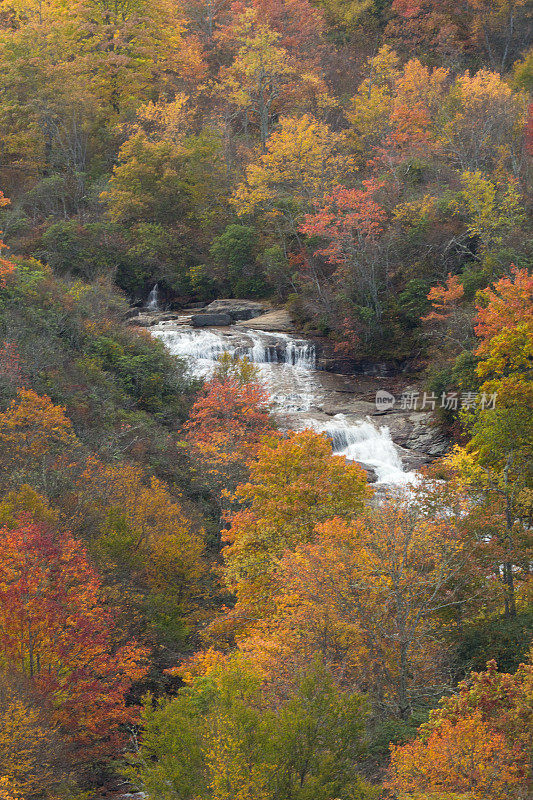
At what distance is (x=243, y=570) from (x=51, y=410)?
9.85 m

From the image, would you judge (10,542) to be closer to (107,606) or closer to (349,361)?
(107,606)

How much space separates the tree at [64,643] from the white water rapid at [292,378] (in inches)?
632

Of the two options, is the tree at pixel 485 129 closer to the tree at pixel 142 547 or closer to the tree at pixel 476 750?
the tree at pixel 142 547

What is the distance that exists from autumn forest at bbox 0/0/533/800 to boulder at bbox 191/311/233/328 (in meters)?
2.83

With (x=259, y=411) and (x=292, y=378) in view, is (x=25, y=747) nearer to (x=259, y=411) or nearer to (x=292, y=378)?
(x=259, y=411)

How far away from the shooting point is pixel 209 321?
44.9 metres

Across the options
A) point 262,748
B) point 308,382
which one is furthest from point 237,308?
point 262,748

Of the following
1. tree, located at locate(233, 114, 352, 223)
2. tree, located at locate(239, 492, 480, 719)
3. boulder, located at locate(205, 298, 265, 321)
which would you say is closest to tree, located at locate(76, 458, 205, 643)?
tree, located at locate(239, 492, 480, 719)

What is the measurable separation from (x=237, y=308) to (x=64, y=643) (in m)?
31.8

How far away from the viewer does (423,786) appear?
1180 cm

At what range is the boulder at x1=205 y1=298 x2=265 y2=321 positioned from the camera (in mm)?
46781

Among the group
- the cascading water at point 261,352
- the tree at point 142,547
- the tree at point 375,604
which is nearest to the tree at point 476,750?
the tree at point 375,604

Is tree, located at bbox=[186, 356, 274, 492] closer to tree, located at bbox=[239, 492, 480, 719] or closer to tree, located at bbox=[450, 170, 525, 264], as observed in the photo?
tree, located at bbox=[239, 492, 480, 719]

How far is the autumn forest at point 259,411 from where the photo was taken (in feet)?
45.9
